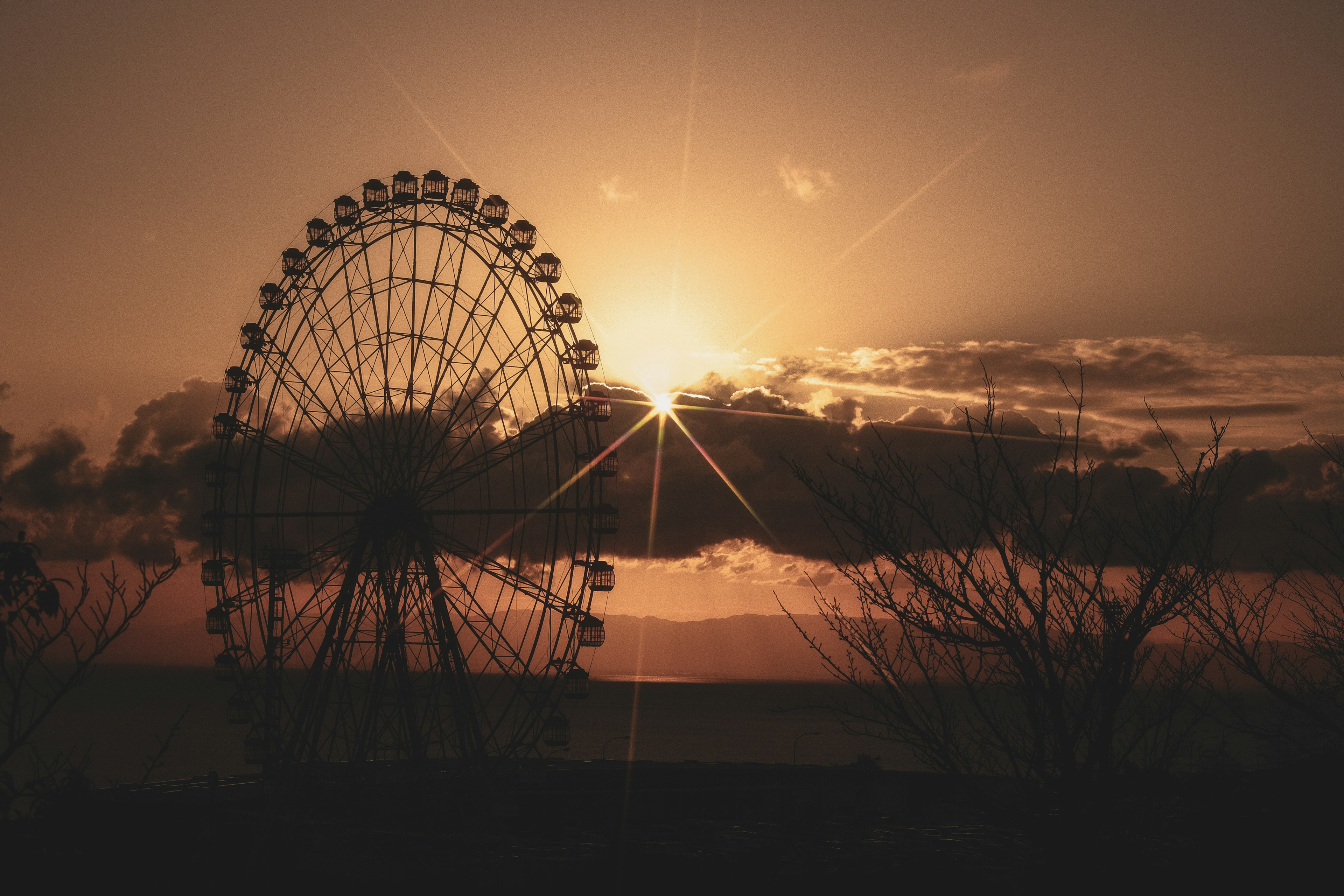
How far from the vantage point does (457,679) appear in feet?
95.0

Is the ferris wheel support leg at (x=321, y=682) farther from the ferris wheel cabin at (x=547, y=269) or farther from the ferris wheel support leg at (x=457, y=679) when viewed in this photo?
the ferris wheel cabin at (x=547, y=269)

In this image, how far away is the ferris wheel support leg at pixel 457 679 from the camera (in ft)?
94.2

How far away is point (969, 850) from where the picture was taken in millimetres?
25953

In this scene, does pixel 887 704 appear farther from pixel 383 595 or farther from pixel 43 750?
pixel 43 750

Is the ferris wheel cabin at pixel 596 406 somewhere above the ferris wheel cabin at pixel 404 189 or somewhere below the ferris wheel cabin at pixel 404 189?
below

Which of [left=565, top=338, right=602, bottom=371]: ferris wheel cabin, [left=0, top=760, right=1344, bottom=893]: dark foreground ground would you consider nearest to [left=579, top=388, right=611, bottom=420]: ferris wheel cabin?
[left=565, top=338, right=602, bottom=371]: ferris wheel cabin

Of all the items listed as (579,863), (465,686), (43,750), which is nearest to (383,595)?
(465,686)

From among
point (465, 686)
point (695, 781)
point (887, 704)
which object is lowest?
point (695, 781)

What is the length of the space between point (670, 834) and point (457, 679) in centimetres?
1159

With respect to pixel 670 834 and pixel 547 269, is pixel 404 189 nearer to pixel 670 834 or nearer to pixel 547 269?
pixel 547 269

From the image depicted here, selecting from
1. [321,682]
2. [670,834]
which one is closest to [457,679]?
[321,682]

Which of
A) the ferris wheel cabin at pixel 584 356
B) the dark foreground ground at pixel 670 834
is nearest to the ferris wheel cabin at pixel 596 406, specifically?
the ferris wheel cabin at pixel 584 356

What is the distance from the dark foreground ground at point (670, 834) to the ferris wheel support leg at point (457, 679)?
876 mm

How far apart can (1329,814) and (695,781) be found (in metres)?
46.8
